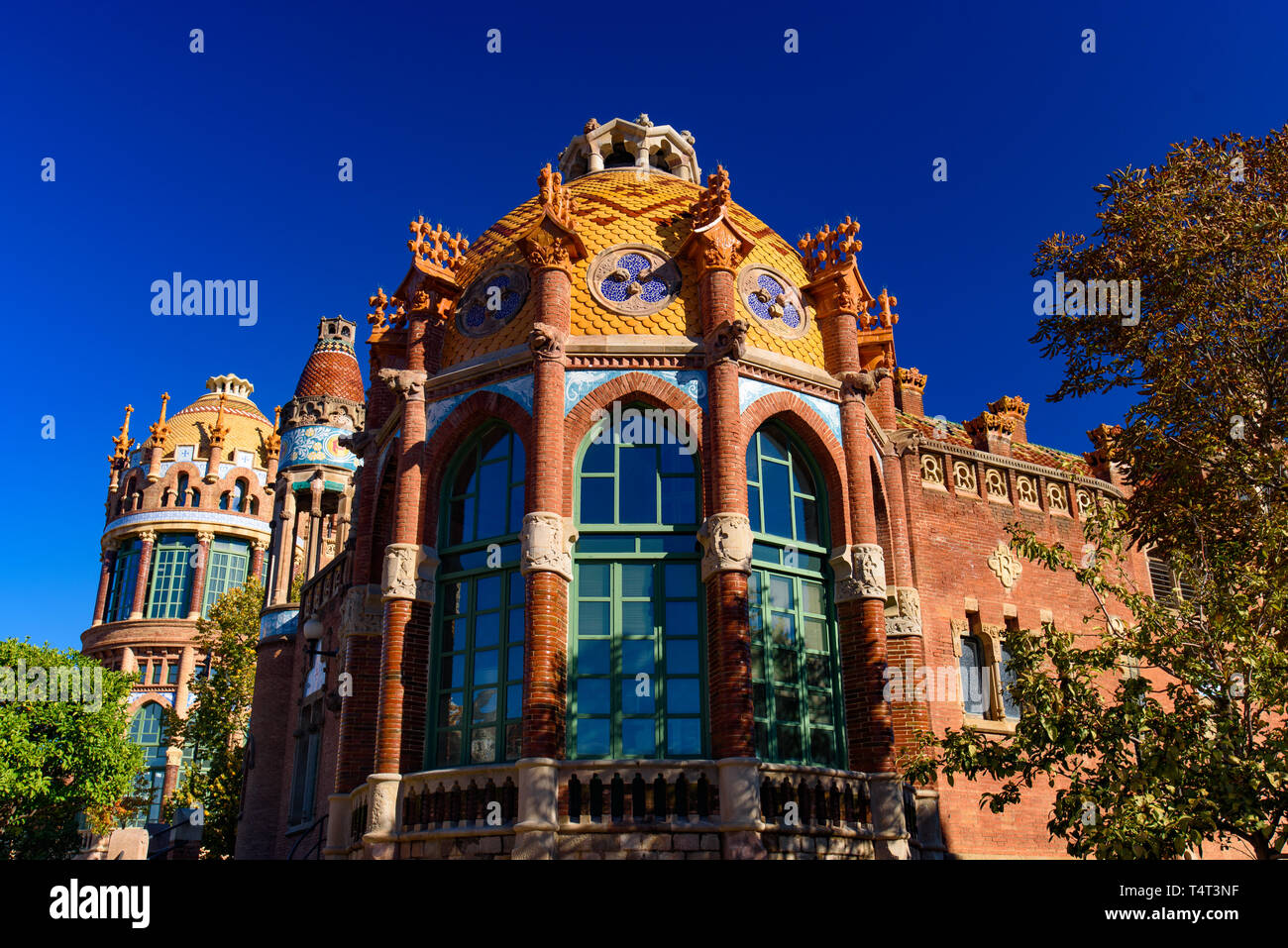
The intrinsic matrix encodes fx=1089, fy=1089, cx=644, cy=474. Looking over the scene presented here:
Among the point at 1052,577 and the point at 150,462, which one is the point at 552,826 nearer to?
the point at 1052,577

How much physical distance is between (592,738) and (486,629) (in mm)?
2395

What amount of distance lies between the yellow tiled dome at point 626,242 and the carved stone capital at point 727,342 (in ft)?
2.00

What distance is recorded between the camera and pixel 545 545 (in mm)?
15461

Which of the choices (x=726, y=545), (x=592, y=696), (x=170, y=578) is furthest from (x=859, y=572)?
(x=170, y=578)

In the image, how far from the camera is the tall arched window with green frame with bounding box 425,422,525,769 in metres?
15.8

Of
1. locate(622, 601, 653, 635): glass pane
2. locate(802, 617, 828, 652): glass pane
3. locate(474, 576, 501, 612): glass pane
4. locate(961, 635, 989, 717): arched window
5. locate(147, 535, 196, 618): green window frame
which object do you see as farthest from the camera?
locate(147, 535, 196, 618): green window frame

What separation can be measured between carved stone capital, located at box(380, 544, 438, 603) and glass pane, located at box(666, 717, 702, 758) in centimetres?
426

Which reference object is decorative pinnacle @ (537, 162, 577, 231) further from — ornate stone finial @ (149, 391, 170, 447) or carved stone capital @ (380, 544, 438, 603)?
ornate stone finial @ (149, 391, 170, 447)

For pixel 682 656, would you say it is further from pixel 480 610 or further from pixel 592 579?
pixel 480 610

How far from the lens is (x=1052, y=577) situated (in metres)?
23.6

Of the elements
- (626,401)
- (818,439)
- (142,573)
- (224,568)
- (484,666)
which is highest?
(224,568)

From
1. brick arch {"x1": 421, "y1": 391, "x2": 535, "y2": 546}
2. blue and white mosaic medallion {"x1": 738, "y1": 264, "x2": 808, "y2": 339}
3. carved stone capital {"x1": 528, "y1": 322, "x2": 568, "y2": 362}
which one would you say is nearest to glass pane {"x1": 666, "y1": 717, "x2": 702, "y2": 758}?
brick arch {"x1": 421, "y1": 391, "x2": 535, "y2": 546}

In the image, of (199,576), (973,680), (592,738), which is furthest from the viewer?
(199,576)
